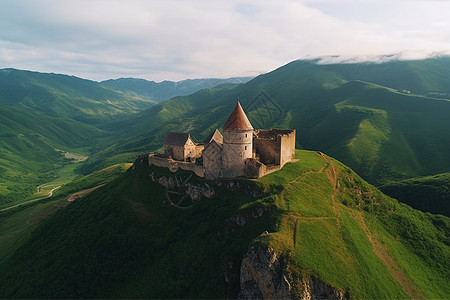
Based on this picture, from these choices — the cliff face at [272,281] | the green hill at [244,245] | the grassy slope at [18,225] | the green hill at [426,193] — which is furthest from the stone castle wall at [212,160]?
the green hill at [426,193]

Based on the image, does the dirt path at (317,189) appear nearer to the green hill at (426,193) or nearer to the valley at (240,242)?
the valley at (240,242)

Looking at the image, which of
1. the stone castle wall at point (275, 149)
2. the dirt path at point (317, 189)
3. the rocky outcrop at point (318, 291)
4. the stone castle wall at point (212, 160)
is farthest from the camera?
the stone castle wall at point (275, 149)

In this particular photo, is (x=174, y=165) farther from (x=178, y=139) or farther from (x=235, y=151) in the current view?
(x=235, y=151)

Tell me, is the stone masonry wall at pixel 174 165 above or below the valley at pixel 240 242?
above

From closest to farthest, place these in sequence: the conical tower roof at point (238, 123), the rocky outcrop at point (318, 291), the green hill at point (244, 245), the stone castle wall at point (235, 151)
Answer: the rocky outcrop at point (318, 291) < the green hill at point (244, 245) < the conical tower roof at point (238, 123) < the stone castle wall at point (235, 151)

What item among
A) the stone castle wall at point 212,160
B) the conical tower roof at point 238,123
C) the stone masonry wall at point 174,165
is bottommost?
the stone masonry wall at point 174,165
